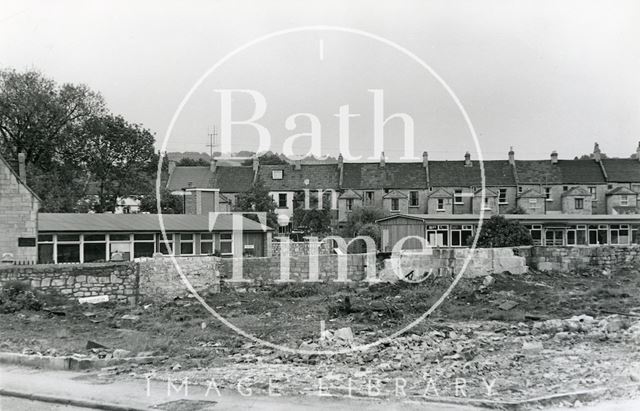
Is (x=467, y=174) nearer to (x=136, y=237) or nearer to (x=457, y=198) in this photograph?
(x=457, y=198)

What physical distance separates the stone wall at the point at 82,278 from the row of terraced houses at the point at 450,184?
112 feet

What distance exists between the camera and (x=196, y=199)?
38.9 meters

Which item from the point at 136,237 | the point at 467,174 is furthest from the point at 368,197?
the point at 136,237

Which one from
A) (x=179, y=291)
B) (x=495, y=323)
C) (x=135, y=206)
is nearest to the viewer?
(x=495, y=323)

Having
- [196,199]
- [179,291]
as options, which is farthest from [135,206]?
[179,291]

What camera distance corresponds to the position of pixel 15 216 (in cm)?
2445

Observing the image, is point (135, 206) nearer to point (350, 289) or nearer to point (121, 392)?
point (350, 289)

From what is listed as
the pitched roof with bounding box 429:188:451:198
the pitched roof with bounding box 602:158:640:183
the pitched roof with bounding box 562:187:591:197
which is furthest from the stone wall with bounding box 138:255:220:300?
the pitched roof with bounding box 602:158:640:183

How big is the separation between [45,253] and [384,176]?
39902 millimetres

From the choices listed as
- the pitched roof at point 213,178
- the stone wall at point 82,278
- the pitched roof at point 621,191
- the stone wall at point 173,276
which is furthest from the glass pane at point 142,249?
the pitched roof at point 621,191

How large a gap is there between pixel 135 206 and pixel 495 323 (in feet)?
131

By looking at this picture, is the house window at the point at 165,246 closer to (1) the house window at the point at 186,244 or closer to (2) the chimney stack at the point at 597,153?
(1) the house window at the point at 186,244

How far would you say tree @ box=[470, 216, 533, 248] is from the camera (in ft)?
112

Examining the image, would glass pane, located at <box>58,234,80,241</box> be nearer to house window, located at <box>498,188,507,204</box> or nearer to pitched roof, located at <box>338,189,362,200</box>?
pitched roof, located at <box>338,189,362,200</box>
